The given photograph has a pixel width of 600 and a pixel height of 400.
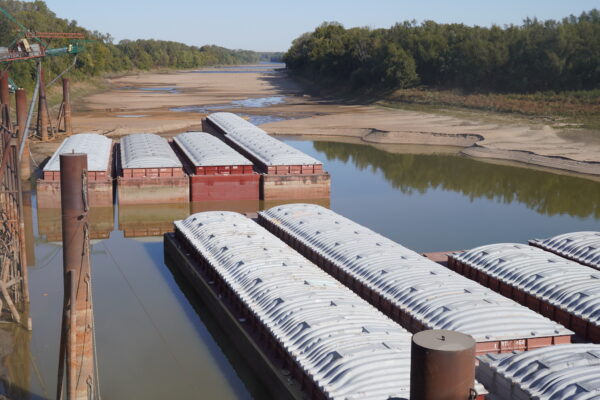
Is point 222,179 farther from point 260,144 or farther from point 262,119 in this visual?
Result: point 262,119

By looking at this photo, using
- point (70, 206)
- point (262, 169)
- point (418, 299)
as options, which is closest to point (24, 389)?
point (70, 206)

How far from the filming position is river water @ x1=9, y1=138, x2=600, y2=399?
71.6ft

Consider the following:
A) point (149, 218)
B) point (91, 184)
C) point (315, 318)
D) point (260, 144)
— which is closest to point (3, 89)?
point (91, 184)

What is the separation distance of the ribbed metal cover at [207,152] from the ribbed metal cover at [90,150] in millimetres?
5647

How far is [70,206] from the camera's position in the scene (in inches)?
635

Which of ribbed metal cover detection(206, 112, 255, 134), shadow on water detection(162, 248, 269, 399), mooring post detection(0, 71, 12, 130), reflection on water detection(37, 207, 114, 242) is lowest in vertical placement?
shadow on water detection(162, 248, 269, 399)

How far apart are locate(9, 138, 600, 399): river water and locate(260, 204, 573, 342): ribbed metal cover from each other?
17.4 ft

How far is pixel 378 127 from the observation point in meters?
84.9

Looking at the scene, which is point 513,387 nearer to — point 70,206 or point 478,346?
point 478,346

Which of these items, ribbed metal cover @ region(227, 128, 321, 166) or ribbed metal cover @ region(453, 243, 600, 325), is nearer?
ribbed metal cover @ region(453, 243, 600, 325)

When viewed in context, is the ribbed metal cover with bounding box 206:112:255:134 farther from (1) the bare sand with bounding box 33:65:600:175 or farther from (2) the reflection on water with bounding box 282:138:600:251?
(1) the bare sand with bounding box 33:65:600:175

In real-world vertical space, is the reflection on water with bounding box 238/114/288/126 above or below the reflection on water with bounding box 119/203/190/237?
above

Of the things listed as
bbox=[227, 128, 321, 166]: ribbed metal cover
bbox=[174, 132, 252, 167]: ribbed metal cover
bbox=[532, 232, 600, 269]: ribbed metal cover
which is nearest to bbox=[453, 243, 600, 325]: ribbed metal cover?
bbox=[532, 232, 600, 269]: ribbed metal cover

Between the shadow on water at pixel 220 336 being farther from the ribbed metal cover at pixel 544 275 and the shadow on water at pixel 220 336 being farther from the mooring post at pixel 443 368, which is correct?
the mooring post at pixel 443 368
